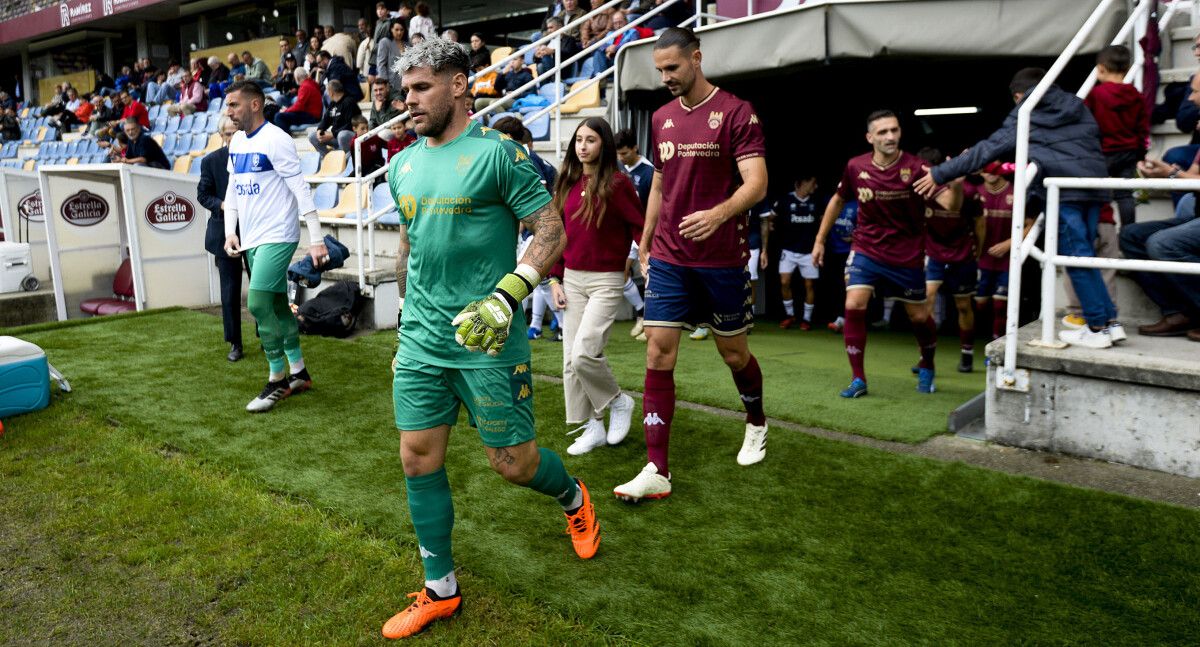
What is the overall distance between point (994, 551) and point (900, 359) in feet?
14.2

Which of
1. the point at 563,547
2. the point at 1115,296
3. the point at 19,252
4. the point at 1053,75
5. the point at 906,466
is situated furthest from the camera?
the point at 19,252

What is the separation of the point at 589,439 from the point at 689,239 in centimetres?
143

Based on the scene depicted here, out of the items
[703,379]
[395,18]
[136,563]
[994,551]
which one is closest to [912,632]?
[994,551]

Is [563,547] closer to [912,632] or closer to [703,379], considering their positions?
[912,632]

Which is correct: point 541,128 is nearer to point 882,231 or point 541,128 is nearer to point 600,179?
point 882,231

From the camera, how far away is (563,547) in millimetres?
3703

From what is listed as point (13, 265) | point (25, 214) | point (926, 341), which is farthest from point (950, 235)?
point (25, 214)

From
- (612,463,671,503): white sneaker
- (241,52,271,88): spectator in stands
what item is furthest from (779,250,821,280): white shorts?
(241,52,271,88): spectator in stands

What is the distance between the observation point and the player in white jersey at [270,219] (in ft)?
19.7

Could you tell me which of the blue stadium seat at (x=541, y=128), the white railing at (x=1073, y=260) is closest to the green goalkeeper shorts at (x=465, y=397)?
the white railing at (x=1073, y=260)

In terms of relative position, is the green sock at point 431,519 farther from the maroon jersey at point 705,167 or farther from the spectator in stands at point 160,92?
A: the spectator in stands at point 160,92

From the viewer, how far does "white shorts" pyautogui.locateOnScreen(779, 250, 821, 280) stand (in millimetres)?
9633

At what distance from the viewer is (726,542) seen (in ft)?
12.3

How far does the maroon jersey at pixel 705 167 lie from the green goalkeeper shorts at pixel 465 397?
4.62 feet
